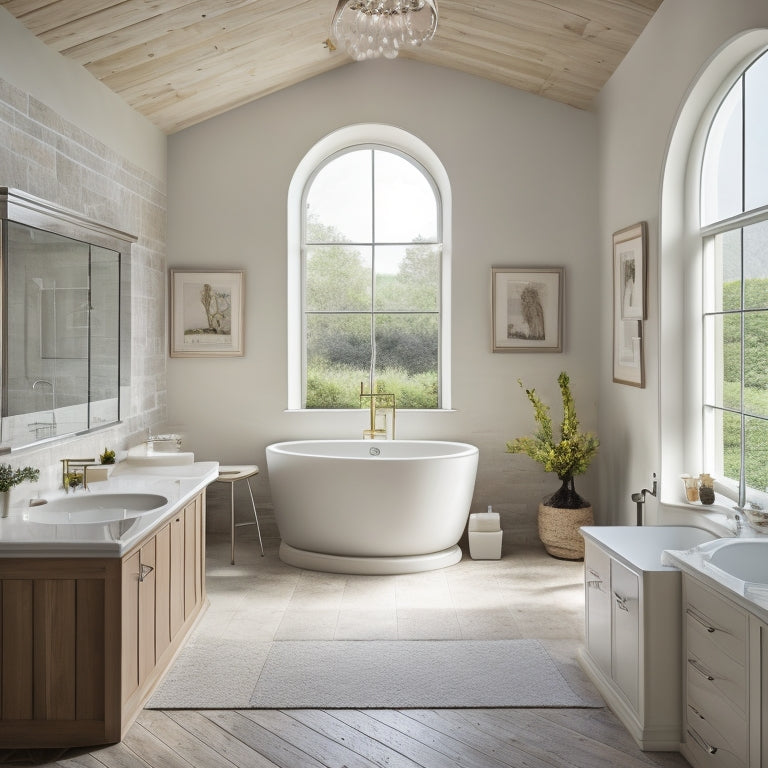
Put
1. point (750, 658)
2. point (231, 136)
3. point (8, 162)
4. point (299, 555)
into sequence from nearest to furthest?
point (750, 658) < point (8, 162) < point (299, 555) < point (231, 136)

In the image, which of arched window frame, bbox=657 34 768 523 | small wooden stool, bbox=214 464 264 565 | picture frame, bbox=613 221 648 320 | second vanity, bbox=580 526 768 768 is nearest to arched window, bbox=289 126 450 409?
small wooden stool, bbox=214 464 264 565

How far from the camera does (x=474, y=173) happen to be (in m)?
5.38

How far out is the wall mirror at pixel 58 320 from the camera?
3113mm

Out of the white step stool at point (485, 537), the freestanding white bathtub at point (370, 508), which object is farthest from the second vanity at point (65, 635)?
the white step stool at point (485, 537)

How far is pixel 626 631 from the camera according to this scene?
276 centimetres

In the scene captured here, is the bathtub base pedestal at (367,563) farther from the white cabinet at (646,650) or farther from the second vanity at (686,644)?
the white cabinet at (646,650)

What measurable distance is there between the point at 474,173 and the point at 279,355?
6.13 ft

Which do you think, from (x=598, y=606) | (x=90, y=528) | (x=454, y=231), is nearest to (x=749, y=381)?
(x=598, y=606)

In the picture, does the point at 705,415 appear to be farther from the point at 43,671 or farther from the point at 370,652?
the point at 43,671

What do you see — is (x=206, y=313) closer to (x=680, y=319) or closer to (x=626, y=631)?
(x=680, y=319)

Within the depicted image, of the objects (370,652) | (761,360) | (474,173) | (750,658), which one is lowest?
(370,652)

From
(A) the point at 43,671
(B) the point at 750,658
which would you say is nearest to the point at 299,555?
(A) the point at 43,671

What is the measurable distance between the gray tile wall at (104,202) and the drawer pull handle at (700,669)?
267 centimetres

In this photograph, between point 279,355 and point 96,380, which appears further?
point 279,355
